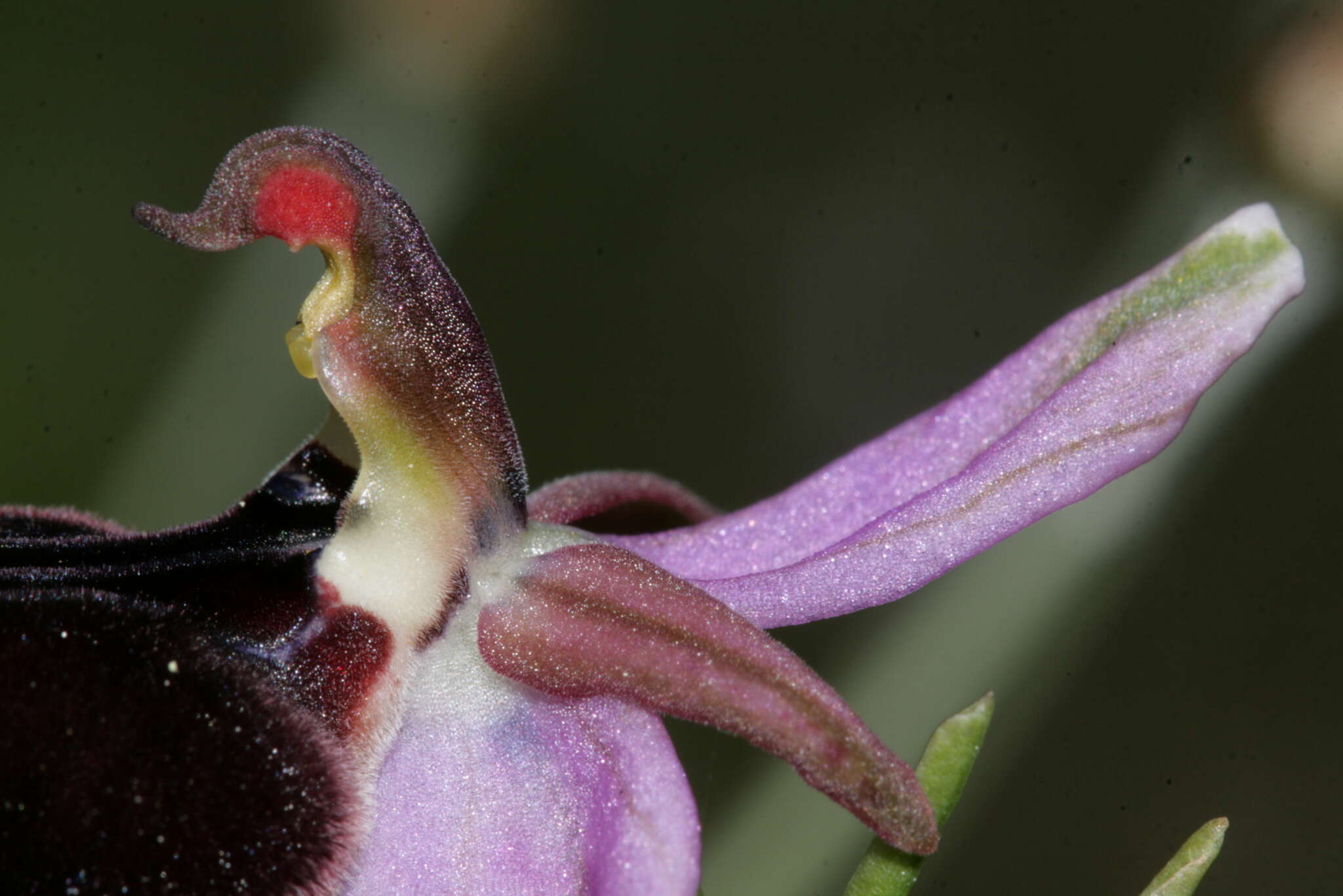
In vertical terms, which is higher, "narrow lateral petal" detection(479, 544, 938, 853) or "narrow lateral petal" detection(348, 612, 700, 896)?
"narrow lateral petal" detection(479, 544, 938, 853)

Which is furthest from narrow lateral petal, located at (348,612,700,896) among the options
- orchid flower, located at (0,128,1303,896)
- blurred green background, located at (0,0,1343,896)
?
blurred green background, located at (0,0,1343,896)

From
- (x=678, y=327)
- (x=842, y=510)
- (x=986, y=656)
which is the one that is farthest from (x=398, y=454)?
(x=678, y=327)

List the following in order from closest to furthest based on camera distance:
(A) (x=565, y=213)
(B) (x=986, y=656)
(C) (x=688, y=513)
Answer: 1. (C) (x=688, y=513)
2. (B) (x=986, y=656)
3. (A) (x=565, y=213)

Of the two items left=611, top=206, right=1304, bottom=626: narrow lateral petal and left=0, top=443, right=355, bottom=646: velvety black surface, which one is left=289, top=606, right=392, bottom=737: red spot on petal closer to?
left=0, top=443, right=355, bottom=646: velvety black surface

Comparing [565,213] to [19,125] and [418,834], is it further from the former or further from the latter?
[418,834]

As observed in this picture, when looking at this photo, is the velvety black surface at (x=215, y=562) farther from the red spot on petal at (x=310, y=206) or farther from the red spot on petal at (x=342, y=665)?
the red spot on petal at (x=310, y=206)

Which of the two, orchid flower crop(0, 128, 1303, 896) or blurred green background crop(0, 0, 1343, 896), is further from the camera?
blurred green background crop(0, 0, 1343, 896)

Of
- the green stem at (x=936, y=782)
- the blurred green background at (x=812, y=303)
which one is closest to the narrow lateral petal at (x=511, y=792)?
the green stem at (x=936, y=782)
